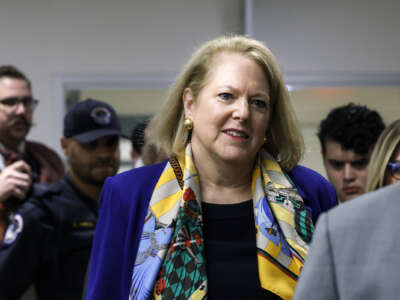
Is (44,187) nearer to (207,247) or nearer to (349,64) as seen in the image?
(207,247)

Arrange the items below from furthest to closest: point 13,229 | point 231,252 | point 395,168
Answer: point 13,229, point 395,168, point 231,252

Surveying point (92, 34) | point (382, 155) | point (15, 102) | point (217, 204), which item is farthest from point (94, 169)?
point (92, 34)

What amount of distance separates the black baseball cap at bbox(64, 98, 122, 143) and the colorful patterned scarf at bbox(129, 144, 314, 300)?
106 cm

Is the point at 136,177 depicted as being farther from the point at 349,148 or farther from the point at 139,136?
the point at 349,148

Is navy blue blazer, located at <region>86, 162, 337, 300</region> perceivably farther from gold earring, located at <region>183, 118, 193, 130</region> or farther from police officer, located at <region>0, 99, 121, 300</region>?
police officer, located at <region>0, 99, 121, 300</region>

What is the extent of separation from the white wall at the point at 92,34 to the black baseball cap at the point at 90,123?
151 cm

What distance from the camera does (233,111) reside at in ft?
5.30

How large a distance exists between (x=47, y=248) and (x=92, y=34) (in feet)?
7.69

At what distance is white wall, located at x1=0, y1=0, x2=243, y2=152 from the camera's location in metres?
4.28

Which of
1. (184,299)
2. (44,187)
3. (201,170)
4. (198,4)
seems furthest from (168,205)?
(198,4)

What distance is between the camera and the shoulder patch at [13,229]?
2.20 metres

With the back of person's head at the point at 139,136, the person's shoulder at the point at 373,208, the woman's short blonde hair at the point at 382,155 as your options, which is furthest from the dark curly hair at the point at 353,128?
the person's shoulder at the point at 373,208

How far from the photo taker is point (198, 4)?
4.29 m

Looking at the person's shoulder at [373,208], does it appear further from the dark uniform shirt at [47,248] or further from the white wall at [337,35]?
the white wall at [337,35]
